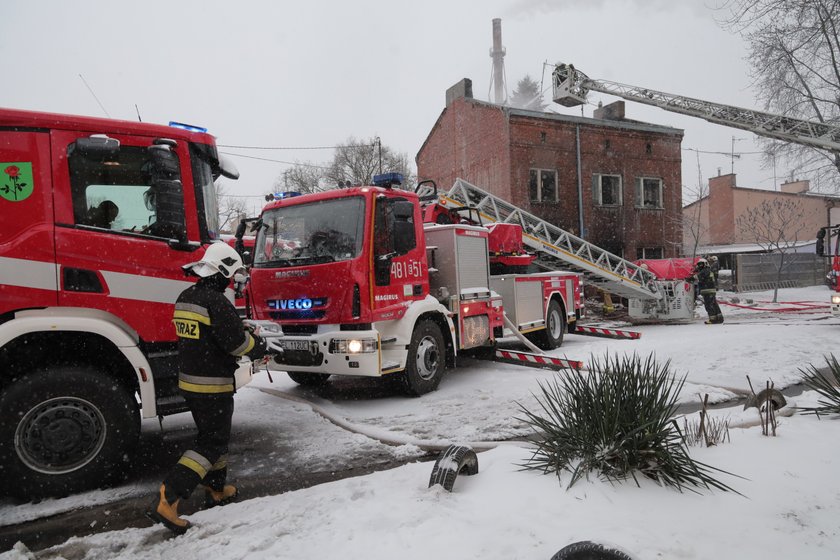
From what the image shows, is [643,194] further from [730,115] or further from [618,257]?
[618,257]

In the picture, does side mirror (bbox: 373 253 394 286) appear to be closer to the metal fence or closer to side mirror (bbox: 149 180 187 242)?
side mirror (bbox: 149 180 187 242)

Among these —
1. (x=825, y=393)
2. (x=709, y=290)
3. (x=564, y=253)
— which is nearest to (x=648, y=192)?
(x=709, y=290)

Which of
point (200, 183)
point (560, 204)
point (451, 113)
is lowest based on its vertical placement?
point (200, 183)

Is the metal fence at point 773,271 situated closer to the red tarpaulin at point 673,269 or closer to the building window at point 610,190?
the building window at point 610,190

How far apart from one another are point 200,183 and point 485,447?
3.41 m

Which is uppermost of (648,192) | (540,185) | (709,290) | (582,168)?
(582,168)

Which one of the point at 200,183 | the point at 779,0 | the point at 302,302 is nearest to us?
the point at 200,183

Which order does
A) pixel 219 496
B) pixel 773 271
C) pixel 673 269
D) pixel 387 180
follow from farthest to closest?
pixel 773 271, pixel 673 269, pixel 387 180, pixel 219 496

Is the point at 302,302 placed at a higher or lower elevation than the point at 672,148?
lower

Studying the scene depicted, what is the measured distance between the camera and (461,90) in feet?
79.9

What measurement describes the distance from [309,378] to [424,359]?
1988 mm

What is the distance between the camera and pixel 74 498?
13.0 feet

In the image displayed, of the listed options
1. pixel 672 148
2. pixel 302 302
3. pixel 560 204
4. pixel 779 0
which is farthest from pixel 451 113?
pixel 302 302

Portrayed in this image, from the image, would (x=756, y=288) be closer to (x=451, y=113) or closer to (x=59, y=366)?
(x=451, y=113)
